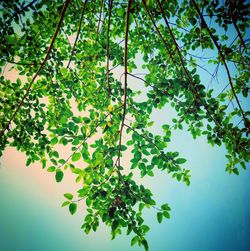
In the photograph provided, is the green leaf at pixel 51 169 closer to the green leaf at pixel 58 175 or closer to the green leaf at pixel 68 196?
the green leaf at pixel 58 175

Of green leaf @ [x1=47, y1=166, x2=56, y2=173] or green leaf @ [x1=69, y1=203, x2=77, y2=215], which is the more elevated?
green leaf @ [x1=47, y1=166, x2=56, y2=173]

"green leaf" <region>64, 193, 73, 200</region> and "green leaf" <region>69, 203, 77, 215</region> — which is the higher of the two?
"green leaf" <region>64, 193, 73, 200</region>

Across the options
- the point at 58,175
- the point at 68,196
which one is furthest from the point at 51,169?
the point at 68,196

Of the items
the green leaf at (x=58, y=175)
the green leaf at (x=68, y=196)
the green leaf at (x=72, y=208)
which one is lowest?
the green leaf at (x=72, y=208)

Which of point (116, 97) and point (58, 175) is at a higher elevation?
point (116, 97)

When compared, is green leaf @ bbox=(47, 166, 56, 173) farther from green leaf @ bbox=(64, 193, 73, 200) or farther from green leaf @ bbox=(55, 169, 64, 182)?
green leaf @ bbox=(64, 193, 73, 200)

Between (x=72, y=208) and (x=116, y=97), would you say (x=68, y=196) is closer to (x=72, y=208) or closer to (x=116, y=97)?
(x=72, y=208)

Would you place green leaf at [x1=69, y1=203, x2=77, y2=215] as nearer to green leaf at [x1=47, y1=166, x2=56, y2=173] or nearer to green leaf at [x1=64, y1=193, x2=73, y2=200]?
green leaf at [x1=64, y1=193, x2=73, y2=200]

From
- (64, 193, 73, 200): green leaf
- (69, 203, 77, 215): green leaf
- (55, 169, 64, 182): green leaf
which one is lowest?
(69, 203, 77, 215): green leaf

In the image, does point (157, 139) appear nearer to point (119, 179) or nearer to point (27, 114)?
point (119, 179)

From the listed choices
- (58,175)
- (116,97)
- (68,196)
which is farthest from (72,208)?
(116,97)

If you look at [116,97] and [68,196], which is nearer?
[68,196]

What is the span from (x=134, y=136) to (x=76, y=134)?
514mm

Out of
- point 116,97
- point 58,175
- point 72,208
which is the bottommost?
point 72,208
